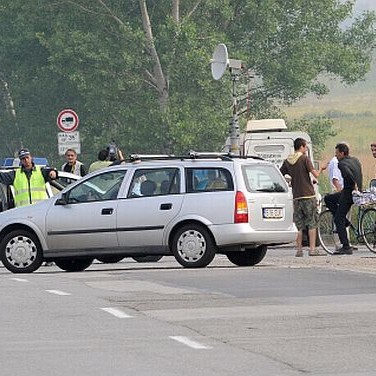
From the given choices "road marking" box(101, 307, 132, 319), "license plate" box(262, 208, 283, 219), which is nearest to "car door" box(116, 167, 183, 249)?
"license plate" box(262, 208, 283, 219)

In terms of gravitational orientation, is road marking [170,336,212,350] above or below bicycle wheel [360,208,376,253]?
below

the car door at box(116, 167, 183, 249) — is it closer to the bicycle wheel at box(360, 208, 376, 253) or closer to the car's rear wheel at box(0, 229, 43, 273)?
the car's rear wheel at box(0, 229, 43, 273)

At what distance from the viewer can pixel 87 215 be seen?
23969 millimetres

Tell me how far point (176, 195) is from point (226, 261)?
3112 mm

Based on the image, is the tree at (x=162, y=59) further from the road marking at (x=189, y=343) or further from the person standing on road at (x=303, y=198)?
the road marking at (x=189, y=343)

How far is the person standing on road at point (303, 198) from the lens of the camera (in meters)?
26.7

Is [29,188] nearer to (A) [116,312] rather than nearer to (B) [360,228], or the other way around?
(B) [360,228]

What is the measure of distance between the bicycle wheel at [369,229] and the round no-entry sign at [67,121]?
59.2 ft

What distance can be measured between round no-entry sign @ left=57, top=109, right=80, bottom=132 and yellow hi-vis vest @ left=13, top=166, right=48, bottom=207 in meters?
17.1

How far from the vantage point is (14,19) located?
6300 cm

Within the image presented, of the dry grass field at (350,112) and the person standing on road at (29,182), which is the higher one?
the dry grass field at (350,112)

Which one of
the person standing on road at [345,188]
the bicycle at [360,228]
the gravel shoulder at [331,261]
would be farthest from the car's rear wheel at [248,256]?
the person standing on road at [345,188]

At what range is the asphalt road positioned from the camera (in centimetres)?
1227

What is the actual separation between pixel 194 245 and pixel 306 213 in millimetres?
3681
